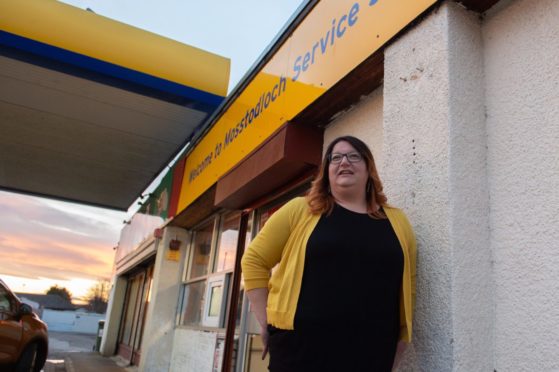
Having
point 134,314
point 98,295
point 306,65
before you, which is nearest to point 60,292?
point 98,295

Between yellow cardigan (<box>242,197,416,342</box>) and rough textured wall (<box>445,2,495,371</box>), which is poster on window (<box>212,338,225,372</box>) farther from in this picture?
rough textured wall (<box>445,2,495,371</box>)

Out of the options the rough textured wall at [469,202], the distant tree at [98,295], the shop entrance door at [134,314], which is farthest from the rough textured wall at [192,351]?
the distant tree at [98,295]

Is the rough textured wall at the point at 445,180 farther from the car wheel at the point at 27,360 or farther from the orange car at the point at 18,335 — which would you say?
the car wheel at the point at 27,360

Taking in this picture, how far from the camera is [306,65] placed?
A: 11.4 ft

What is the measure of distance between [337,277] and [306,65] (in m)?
2.12

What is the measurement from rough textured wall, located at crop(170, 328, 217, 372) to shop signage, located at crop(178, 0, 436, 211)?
74.4 inches

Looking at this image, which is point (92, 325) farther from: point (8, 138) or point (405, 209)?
point (405, 209)

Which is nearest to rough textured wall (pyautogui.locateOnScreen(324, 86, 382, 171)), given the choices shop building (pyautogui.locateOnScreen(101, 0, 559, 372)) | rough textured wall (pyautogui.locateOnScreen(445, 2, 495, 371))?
shop building (pyautogui.locateOnScreen(101, 0, 559, 372))

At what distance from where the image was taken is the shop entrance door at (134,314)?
10570 millimetres

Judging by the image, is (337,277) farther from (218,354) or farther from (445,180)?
(218,354)

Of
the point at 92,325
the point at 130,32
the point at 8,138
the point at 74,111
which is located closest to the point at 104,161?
the point at 8,138

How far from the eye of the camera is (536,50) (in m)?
2.06

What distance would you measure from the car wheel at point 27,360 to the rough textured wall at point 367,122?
5.13 m

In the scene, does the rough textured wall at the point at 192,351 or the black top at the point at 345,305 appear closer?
the black top at the point at 345,305
